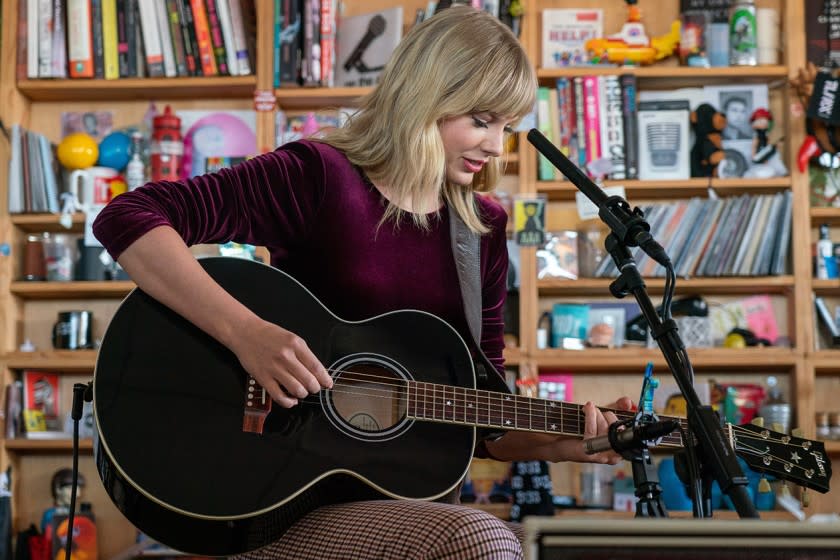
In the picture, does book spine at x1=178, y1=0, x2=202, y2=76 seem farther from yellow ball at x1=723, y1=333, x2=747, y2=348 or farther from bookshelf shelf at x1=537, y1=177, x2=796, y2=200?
yellow ball at x1=723, y1=333, x2=747, y2=348

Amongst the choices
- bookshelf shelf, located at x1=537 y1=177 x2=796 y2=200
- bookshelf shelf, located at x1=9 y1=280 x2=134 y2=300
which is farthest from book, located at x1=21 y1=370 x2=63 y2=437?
bookshelf shelf, located at x1=537 y1=177 x2=796 y2=200

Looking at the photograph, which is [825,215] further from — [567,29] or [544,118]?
[567,29]

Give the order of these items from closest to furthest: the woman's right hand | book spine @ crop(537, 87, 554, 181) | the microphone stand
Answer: the microphone stand, the woman's right hand, book spine @ crop(537, 87, 554, 181)

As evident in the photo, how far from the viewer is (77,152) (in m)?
3.69

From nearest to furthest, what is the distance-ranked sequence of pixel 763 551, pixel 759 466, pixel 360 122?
pixel 763 551
pixel 759 466
pixel 360 122

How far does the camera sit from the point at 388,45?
3.67 m

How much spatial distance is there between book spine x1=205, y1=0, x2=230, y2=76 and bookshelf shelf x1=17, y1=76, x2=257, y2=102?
38 millimetres

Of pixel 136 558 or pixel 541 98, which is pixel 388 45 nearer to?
pixel 541 98

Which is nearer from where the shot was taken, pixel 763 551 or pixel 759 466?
pixel 763 551

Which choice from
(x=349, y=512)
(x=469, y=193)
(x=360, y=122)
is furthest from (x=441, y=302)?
(x=349, y=512)

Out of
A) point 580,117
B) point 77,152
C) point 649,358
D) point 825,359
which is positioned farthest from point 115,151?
point 825,359

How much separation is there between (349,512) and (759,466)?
26.3 inches

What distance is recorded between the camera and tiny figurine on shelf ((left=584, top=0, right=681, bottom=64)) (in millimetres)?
3621

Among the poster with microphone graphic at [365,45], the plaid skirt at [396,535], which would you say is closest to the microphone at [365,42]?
the poster with microphone graphic at [365,45]
